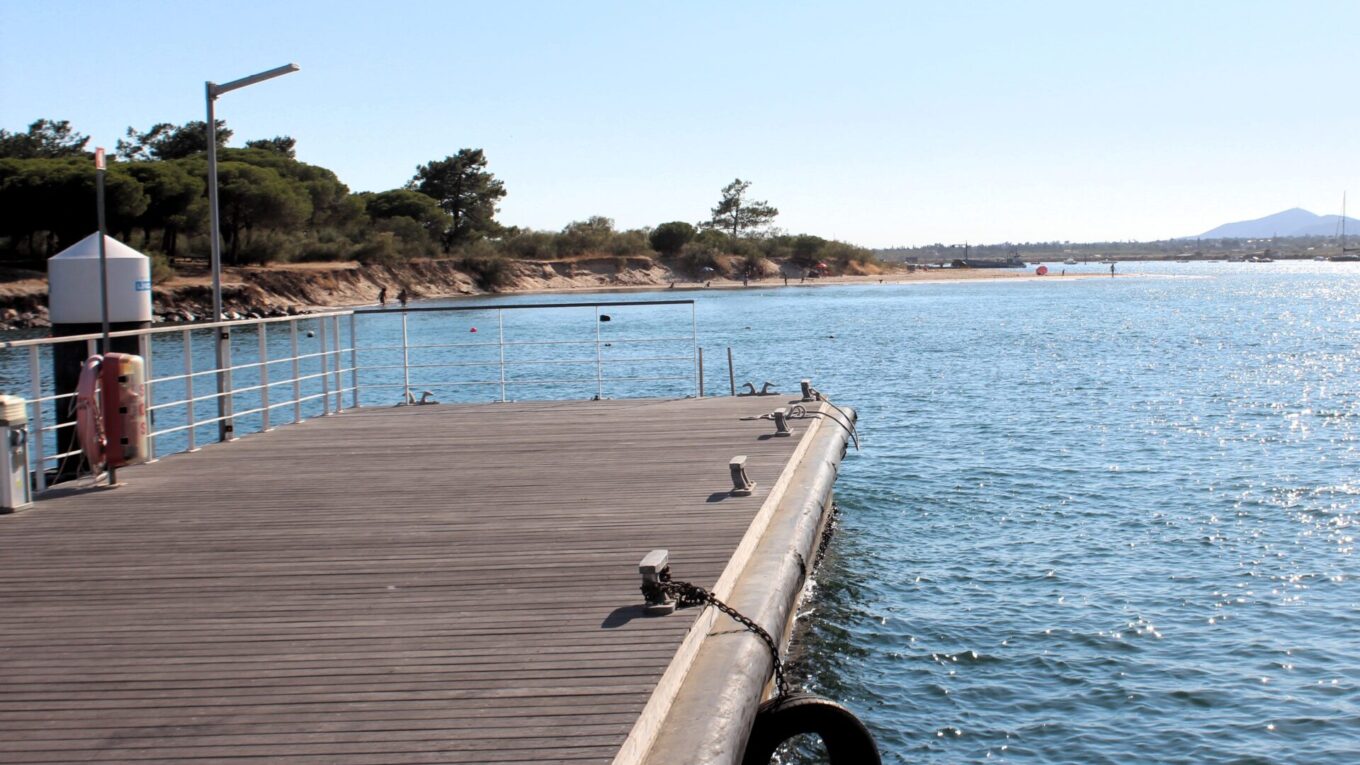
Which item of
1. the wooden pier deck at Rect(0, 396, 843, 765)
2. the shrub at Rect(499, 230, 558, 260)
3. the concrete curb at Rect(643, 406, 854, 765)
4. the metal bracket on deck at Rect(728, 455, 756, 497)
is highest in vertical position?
the shrub at Rect(499, 230, 558, 260)

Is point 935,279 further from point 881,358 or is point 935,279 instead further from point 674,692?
point 674,692

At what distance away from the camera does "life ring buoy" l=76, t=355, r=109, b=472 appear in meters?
8.83

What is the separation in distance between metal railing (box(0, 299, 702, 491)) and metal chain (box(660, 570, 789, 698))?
4243 millimetres

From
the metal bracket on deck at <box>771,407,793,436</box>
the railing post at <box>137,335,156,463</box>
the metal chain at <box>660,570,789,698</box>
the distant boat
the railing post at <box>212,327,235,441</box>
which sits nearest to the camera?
the metal chain at <box>660,570,789,698</box>

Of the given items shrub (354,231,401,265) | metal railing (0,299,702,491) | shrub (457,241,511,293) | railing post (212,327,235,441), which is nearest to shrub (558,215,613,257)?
shrub (457,241,511,293)

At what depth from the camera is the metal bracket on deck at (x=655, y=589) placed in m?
5.54

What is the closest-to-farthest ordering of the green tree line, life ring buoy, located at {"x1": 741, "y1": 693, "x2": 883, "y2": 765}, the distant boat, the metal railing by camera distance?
life ring buoy, located at {"x1": 741, "y1": 693, "x2": 883, "y2": 765}, the metal railing, the green tree line, the distant boat

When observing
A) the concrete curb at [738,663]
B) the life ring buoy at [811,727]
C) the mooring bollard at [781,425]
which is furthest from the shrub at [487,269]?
the life ring buoy at [811,727]

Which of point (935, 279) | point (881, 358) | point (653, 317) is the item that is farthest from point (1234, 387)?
point (935, 279)

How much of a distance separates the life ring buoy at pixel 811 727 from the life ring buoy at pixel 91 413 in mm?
5716


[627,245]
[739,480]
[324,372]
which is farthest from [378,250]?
[739,480]

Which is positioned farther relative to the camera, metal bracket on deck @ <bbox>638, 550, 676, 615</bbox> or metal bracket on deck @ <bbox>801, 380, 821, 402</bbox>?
metal bracket on deck @ <bbox>801, 380, 821, 402</bbox>

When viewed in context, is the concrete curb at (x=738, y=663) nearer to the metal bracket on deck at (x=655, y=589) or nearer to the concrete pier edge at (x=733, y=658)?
Answer: the concrete pier edge at (x=733, y=658)

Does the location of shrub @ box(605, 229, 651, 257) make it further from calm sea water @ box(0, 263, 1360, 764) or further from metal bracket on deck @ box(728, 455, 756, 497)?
metal bracket on deck @ box(728, 455, 756, 497)
